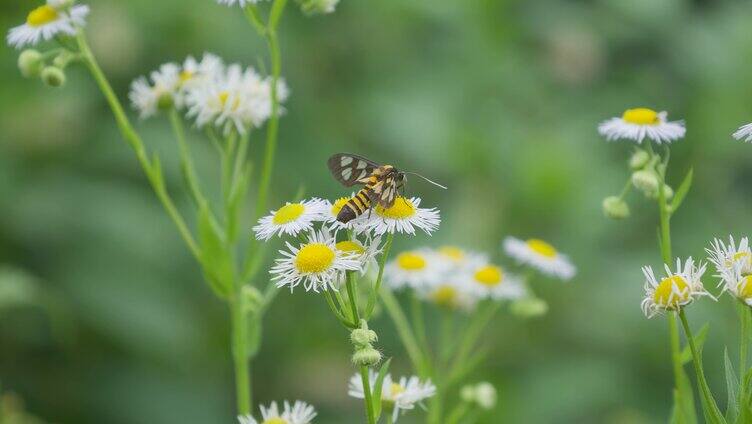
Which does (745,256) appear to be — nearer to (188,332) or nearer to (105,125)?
(188,332)

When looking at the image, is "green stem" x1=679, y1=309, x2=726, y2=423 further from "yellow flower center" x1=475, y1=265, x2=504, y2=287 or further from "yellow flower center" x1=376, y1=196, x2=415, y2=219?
"yellow flower center" x1=475, y1=265, x2=504, y2=287

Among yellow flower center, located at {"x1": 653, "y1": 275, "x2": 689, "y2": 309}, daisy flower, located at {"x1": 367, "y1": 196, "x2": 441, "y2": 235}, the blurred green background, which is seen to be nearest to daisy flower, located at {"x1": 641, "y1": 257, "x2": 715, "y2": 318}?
yellow flower center, located at {"x1": 653, "y1": 275, "x2": 689, "y2": 309}

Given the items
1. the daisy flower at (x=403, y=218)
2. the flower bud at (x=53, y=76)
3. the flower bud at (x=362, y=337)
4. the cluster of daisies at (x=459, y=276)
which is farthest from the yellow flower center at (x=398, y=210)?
the flower bud at (x=53, y=76)

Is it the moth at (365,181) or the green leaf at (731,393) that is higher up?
the moth at (365,181)

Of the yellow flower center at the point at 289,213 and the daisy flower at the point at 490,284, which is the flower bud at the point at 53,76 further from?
the daisy flower at the point at 490,284

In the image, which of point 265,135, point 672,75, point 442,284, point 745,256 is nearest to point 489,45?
point 672,75

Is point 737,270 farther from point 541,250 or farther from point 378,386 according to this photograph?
point 541,250
